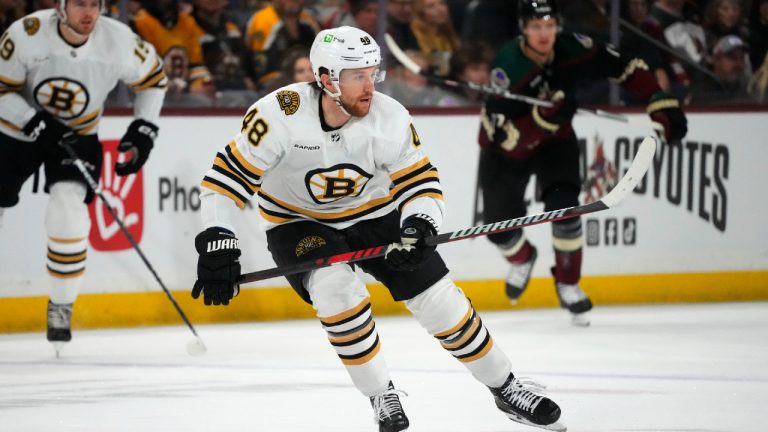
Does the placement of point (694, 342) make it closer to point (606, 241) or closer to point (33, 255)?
point (606, 241)

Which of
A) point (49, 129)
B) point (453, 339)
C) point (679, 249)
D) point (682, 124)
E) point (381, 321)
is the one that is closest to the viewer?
point (453, 339)

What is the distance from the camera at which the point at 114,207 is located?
21.4 ft

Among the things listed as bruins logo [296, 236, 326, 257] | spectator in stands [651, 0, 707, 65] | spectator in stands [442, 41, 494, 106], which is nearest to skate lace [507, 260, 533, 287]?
spectator in stands [442, 41, 494, 106]

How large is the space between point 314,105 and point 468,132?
125 inches

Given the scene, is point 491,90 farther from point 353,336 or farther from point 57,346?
point 353,336

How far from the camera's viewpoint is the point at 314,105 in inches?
153

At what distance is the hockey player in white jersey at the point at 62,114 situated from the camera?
5.63 m

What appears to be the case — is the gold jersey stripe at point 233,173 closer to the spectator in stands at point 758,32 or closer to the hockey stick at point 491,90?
the hockey stick at point 491,90

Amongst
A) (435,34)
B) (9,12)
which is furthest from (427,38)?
(9,12)

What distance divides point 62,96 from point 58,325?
93 centimetres

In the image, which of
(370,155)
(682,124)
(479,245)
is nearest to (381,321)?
(479,245)

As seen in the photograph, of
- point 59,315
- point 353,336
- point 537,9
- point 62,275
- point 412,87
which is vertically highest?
point 537,9

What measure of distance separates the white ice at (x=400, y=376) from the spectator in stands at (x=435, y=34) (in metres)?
1.29

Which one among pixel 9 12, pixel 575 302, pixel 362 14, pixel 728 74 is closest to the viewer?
pixel 9 12
